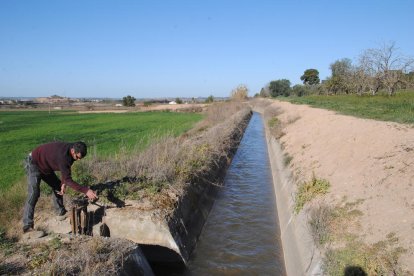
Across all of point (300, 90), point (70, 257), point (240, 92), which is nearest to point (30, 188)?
point (70, 257)

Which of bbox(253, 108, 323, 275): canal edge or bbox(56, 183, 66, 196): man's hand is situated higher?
bbox(56, 183, 66, 196): man's hand

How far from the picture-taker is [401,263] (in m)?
4.89

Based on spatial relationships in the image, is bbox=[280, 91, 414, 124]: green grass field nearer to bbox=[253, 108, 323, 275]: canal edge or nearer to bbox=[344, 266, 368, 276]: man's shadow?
bbox=[253, 108, 323, 275]: canal edge

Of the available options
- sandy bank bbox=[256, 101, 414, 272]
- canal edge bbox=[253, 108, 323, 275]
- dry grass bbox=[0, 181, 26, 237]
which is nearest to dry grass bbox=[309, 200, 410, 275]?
sandy bank bbox=[256, 101, 414, 272]

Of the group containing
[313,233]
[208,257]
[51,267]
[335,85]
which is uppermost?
[335,85]

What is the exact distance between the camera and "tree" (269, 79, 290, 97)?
119 m

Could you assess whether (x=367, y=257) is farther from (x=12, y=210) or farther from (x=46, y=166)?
(x=12, y=210)

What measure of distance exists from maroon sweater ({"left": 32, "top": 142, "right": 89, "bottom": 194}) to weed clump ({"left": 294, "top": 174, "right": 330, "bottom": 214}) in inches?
222

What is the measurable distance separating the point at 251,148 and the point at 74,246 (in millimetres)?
19762

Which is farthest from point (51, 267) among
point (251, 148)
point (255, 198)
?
point (251, 148)

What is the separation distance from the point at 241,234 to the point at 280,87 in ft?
379

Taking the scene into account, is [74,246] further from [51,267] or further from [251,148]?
[251,148]

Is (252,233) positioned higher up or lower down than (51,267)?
lower down

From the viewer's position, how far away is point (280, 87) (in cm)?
12012
